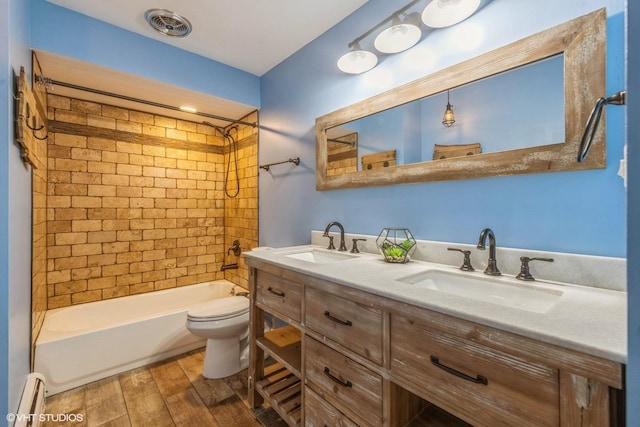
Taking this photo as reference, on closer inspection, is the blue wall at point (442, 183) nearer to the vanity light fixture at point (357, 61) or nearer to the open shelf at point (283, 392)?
the vanity light fixture at point (357, 61)

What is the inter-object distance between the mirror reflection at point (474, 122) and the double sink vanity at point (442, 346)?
1.83 feet

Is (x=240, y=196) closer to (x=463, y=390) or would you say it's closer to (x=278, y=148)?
(x=278, y=148)

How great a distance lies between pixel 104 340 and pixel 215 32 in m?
2.43

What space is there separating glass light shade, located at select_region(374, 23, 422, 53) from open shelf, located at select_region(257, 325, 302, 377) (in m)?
1.75

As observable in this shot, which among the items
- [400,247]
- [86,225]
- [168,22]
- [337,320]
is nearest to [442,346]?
[337,320]

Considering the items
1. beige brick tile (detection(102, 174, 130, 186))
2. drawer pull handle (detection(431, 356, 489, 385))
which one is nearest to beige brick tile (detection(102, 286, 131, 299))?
beige brick tile (detection(102, 174, 130, 186))

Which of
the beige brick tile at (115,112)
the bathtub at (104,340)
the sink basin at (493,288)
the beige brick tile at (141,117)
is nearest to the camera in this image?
the sink basin at (493,288)

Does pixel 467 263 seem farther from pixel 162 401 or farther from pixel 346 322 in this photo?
pixel 162 401

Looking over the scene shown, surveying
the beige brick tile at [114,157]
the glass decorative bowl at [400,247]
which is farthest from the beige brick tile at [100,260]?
the glass decorative bowl at [400,247]

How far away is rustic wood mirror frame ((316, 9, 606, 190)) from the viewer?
941 mm

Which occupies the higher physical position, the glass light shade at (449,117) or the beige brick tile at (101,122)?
the beige brick tile at (101,122)

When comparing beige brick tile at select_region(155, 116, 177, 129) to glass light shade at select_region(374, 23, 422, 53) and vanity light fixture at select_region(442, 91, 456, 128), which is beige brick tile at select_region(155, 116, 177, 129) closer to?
glass light shade at select_region(374, 23, 422, 53)

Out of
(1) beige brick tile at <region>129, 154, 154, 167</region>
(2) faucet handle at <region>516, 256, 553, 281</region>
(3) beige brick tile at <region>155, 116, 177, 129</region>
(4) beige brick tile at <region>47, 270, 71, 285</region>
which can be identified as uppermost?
(3) beige brick tile at <region>155, 116, 177, 129</region>

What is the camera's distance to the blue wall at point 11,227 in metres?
1.09
